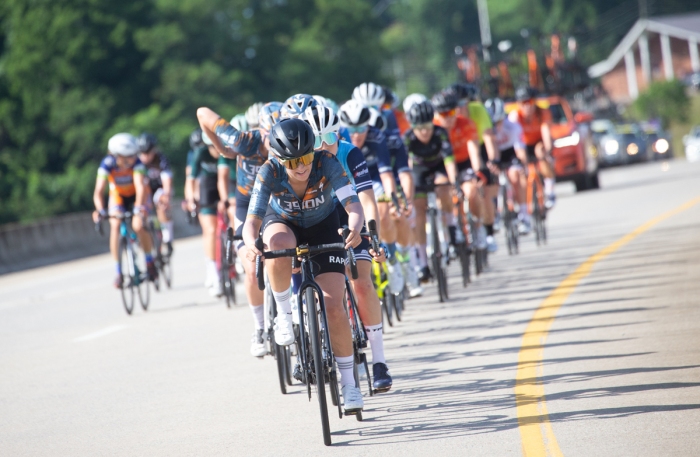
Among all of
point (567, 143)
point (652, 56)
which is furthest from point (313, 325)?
point (652, 56)

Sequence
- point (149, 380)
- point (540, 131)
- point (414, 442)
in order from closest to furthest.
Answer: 1. point (414, 442)
2. point (149, 380)
3. point (540, 131)

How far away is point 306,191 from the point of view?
286 inches

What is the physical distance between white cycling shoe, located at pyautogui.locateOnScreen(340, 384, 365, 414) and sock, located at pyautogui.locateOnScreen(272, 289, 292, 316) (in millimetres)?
677

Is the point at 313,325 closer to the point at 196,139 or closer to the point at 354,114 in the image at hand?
the point at 354,114

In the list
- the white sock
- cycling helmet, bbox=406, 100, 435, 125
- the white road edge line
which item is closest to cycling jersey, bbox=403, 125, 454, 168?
cycling helmet, bbox=406, 100, 435, 125

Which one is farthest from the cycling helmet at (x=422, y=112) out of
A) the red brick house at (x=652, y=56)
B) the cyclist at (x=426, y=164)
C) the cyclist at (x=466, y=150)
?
the red brick house at (x=652, y=56)

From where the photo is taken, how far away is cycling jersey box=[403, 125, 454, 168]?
13.3m

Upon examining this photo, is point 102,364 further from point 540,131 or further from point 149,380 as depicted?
point 540,131

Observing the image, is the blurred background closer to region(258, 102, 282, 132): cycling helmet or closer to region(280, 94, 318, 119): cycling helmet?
region(258, 102, 282, 132): cycling helmet

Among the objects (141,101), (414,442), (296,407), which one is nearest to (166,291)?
(296,407)

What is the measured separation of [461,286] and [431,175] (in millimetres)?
1772

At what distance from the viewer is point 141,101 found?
57094 mm

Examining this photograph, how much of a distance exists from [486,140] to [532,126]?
452cm

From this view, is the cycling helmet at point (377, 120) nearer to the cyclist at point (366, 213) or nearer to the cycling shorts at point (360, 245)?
the cycling shorts at point (360, 245)
